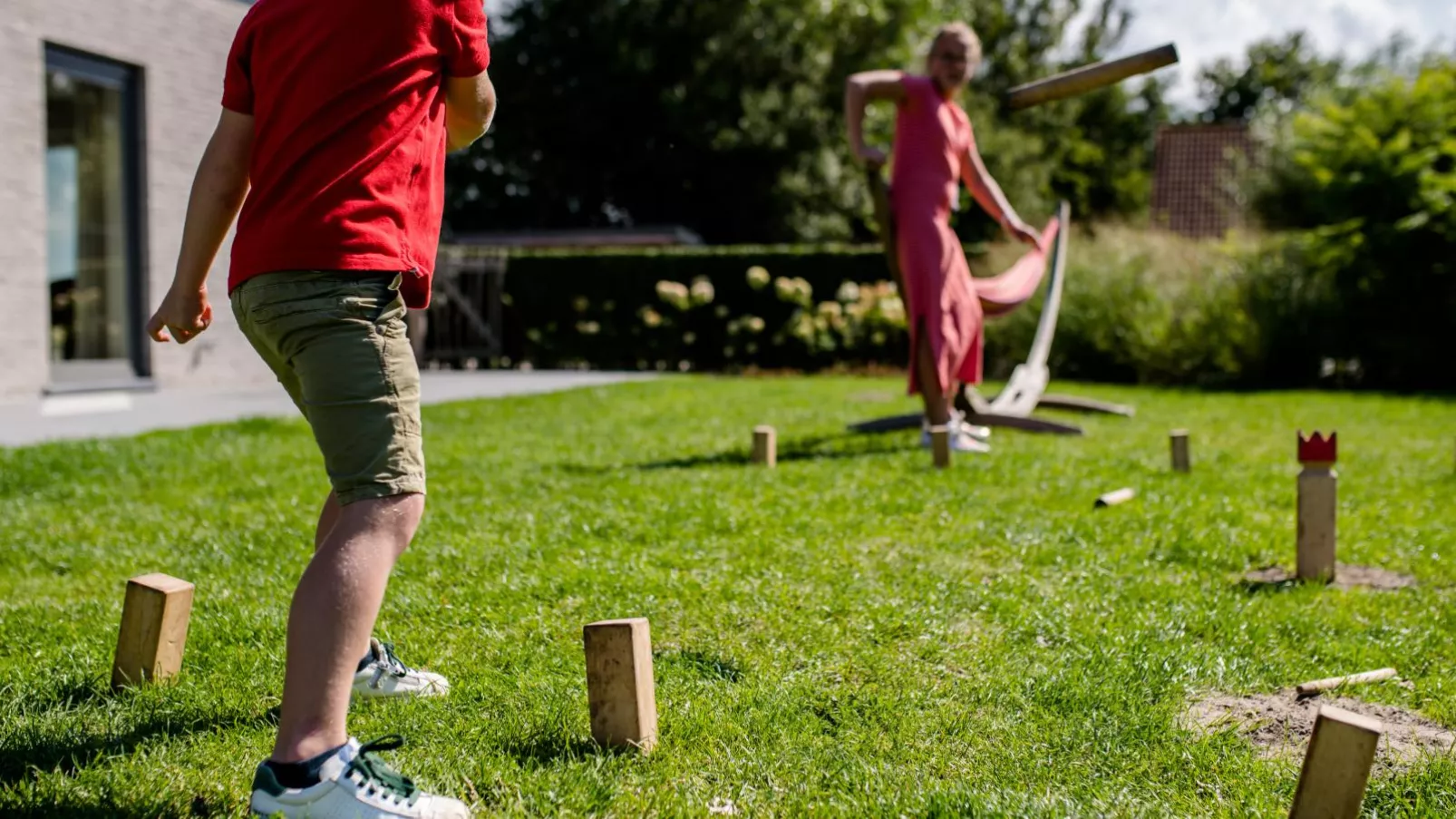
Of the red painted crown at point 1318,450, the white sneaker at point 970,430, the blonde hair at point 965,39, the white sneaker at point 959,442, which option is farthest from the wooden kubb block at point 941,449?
the red painted crown at point 1318,450

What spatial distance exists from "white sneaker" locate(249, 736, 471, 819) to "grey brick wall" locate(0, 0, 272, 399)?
9.03 metres

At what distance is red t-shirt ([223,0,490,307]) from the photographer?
6.43ft

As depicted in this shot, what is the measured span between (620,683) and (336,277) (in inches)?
35.2

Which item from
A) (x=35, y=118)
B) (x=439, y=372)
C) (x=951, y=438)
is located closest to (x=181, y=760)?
(x=951, y=438)

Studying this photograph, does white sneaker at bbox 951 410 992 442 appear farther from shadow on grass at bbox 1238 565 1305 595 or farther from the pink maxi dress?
shadow on grass at bbox 1238 565 1305 595

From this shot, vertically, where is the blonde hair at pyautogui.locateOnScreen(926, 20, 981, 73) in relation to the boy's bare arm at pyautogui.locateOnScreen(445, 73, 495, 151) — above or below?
above

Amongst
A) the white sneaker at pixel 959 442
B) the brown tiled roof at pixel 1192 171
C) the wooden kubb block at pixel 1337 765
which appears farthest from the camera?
the brown tiled roof at pixel 1192 171

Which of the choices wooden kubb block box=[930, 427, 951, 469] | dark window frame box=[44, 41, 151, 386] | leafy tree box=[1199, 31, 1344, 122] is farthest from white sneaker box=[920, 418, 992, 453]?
leafy tree box=[1199, 31, 1344, 122]

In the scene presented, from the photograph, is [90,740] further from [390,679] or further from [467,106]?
[467,106]

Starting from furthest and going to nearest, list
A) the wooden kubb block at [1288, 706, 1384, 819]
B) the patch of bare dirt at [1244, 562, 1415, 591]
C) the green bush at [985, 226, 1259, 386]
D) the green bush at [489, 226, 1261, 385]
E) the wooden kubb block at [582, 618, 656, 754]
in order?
1. the green bush at [489, 226, 1261, 385]
2. the green bush at [985, 226, 1259, 386]
3. the patch of bare dirt at [1244, 562, 1415, 591]
4. the wooden kubb block at [582, 618, 656, 754]
5. the wooden kubb block at [1288, 706, 1384, 819]

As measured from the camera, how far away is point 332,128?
198 centimetres

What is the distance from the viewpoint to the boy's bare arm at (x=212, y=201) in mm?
2084

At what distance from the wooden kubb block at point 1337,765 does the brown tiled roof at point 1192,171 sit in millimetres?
25361

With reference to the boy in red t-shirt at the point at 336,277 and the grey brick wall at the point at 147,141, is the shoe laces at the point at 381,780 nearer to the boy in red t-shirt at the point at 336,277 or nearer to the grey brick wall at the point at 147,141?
the boy in red t-shirt at the point at 336,277
